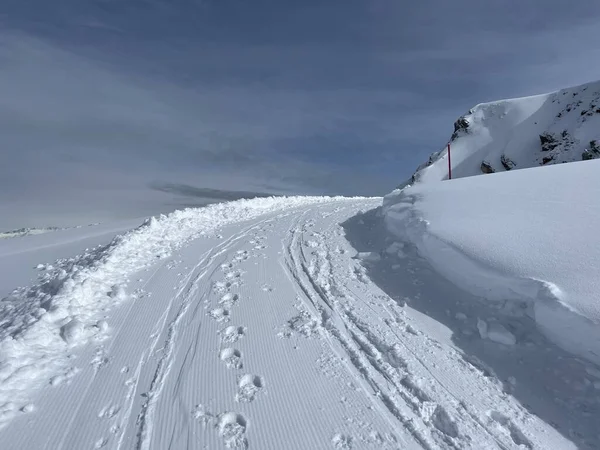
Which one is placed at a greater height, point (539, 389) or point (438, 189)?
point (438, 189)

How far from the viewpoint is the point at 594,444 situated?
2.79 meters

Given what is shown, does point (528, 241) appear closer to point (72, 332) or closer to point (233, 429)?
point (233, 429)

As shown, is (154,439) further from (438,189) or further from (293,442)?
(438,189)

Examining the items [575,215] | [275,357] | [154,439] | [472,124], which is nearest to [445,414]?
[275,357]

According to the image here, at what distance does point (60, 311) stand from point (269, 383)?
→ 333 cm

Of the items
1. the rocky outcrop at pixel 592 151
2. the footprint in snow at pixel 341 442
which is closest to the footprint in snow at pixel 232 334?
the footprint in snow at pixel 341 442

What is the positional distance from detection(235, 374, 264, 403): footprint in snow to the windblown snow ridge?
1916 millimetres

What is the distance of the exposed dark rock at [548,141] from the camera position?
48.7 m

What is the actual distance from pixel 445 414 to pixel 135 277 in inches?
217

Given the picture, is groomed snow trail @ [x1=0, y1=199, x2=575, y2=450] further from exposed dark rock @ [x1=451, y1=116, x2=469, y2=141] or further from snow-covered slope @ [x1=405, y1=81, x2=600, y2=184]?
exposed dark rock @ [x1=451, y1=116, x2=469, y2=141]

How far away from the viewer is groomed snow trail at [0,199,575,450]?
9.34ft

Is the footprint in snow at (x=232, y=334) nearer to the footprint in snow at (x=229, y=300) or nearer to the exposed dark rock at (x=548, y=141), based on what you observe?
the footprint in snow at (x=229, y=300)

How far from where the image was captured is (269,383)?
343 centimetres

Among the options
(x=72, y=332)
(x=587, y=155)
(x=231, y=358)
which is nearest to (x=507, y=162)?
(x=587, y=155)
